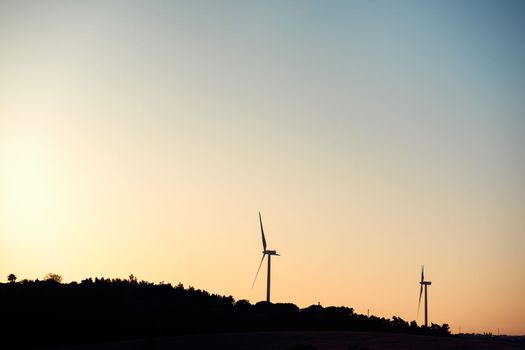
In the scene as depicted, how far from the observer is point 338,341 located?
11431 centimetres

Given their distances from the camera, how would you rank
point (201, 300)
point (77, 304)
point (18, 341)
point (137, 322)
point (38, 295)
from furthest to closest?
point (201, 300) → point (38, 295) → point (77, 304) → point (137, 322) → point (18, 341)

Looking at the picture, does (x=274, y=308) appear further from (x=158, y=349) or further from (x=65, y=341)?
(x=158, y=349)

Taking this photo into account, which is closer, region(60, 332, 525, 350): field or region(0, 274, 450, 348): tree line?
region(60, 332, 525, 350): field

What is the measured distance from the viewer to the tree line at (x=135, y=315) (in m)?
136

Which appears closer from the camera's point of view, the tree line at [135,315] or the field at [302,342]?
the field at [302,342]

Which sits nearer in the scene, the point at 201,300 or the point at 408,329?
the point at 408,329

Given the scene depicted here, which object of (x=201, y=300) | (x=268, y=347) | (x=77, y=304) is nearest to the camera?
(x=268, y=347)

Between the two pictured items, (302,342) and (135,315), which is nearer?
(302,342)

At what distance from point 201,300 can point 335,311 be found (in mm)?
31047

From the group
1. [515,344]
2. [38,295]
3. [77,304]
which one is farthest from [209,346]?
[38,295]

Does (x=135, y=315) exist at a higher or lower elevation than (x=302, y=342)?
higher

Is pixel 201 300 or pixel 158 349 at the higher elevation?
pixel 201 300

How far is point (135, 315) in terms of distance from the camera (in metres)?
152

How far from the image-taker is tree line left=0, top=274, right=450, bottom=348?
13580 centimetres
